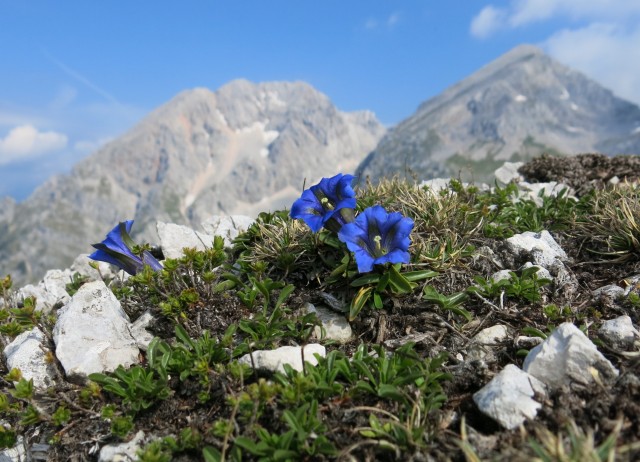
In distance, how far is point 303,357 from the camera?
3.41 metres

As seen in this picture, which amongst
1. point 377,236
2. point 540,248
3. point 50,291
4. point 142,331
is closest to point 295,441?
point 377,236

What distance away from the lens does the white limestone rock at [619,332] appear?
3.38 m

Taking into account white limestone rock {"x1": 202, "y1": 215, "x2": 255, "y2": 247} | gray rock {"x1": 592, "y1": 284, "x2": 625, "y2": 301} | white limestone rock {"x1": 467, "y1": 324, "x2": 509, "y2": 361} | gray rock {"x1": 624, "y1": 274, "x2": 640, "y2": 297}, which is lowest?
gray rock {"x1": 624, "y1": 274, "x2": 640, "y2": 297}

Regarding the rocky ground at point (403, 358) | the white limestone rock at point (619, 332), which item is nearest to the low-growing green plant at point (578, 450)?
the rocky ground at point (403, 358)

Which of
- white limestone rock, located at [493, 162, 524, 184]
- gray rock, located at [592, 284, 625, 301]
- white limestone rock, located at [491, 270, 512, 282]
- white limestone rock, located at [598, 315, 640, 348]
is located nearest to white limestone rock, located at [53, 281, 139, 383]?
white limestone rock, located at [491, 270, 512, 282]

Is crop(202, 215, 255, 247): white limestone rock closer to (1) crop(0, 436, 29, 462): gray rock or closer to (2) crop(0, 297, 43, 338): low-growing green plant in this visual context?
(2) crop(0, 297, 43, 338): low-growing green plant

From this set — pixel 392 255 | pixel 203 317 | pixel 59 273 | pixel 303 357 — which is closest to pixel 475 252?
pixel 392 255

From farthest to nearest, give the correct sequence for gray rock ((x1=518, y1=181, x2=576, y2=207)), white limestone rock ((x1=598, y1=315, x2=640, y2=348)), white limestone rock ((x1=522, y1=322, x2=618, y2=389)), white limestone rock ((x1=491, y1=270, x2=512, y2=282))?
gray rock ((x1=518, y1=181, x2=576, y2=207)) → white limestone rock ((x1=491, y1=270, x2=512, y2=282)) → white limestone rock ((x1=598, y1=315, x2=640, y2=348)) → white limestone rock ((x1=522, y1=322, x2=618, y2=389))

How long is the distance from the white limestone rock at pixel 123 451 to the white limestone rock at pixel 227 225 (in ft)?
10.8

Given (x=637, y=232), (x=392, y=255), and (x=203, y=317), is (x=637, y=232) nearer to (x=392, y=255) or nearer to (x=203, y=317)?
(x=392, y=255)

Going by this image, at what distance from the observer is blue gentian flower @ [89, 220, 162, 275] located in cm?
483

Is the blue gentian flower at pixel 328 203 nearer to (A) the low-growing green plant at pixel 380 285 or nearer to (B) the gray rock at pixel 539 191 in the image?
(A) the low-growing green plant at pixel 380 285

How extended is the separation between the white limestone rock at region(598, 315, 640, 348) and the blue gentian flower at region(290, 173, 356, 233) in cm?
213

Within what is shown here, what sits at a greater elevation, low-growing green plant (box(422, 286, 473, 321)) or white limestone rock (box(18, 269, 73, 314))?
white limestone rock (box(18, 269, 73, 314))
